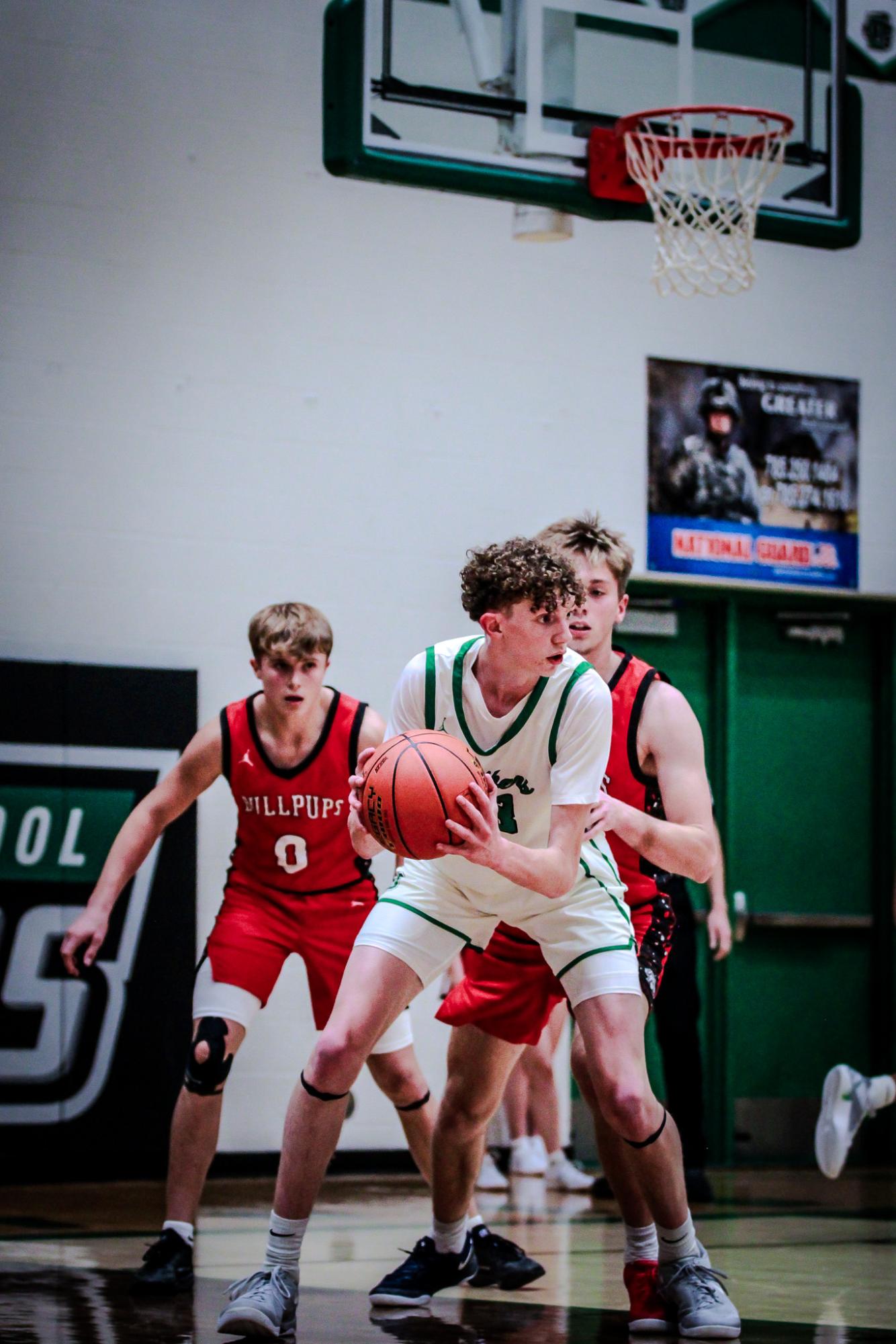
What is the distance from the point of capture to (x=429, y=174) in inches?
261

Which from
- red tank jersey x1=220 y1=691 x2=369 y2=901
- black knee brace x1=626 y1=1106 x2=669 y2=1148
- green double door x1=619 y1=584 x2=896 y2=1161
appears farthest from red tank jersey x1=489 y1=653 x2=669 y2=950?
green double door x1=619 y1=584 x2=896 y2=1161

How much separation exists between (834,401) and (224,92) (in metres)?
3.48

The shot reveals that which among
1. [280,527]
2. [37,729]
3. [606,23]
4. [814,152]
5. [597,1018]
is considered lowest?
[597,1018]

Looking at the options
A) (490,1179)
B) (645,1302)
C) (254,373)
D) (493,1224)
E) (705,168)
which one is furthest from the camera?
(254,373)

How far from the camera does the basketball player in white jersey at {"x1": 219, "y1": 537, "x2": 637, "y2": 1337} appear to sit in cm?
382

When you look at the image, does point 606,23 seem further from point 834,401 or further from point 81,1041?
point 81,1041

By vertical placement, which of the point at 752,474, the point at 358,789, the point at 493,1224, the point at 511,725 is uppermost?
the point at 752,474

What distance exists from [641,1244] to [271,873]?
156cm

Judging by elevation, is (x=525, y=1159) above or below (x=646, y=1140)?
below

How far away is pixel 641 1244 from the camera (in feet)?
13.9

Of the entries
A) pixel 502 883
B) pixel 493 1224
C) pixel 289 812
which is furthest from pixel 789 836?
pixel 502 883

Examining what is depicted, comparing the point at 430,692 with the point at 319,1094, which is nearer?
the point at 319,1094

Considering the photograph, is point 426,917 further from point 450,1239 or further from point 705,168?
point 705,168

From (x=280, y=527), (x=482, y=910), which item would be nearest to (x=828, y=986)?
(x=280, y=527)
